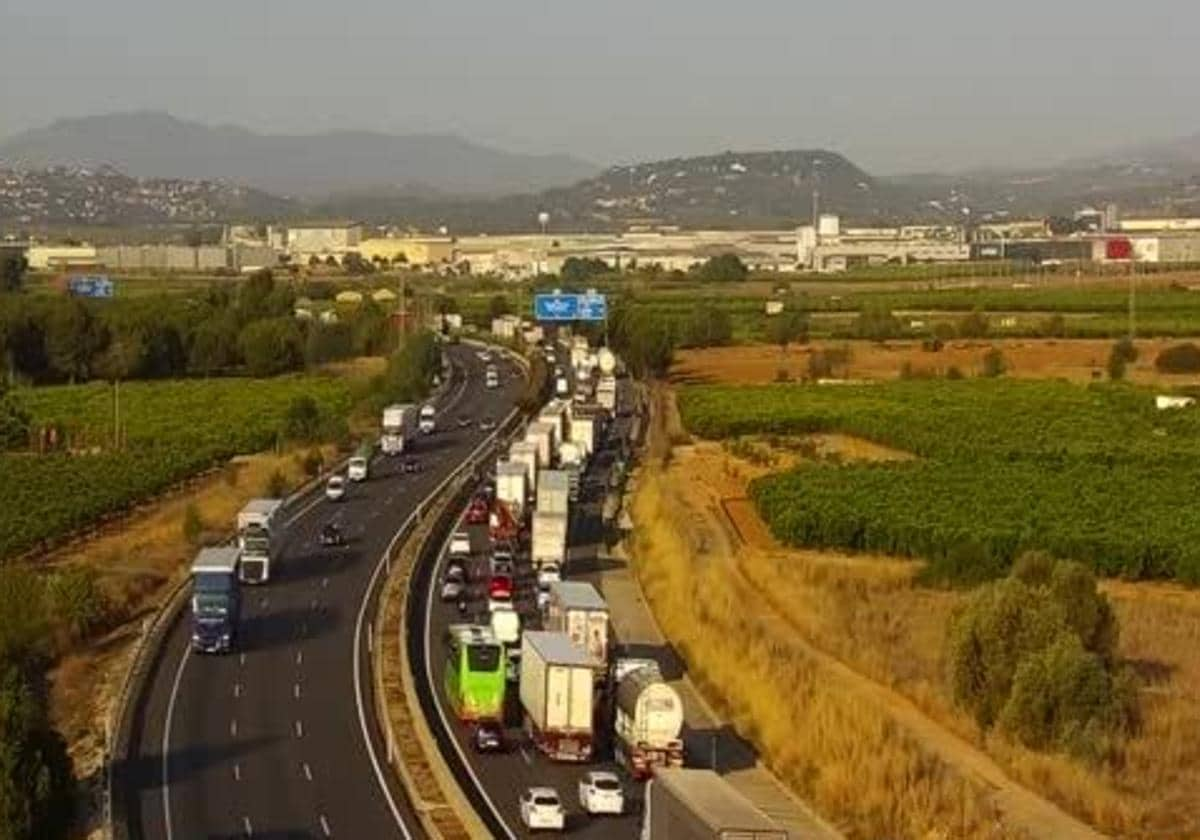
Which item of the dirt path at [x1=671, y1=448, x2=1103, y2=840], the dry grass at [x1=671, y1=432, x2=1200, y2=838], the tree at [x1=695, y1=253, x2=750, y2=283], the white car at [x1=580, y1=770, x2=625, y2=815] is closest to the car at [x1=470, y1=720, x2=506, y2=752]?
the white car at [x1=580, y1=770, x2=625, y2=815]

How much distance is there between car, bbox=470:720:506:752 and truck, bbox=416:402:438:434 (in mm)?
39550

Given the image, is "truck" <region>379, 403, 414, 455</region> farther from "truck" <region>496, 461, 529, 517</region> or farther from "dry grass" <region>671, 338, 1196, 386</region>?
"dry grass" <region>671, 338, 1196, 386</region>

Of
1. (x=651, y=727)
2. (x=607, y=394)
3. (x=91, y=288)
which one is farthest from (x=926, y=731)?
(x=91, y=288)

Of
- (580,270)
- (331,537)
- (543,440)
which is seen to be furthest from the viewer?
(580,270)

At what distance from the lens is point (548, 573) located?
122 ft

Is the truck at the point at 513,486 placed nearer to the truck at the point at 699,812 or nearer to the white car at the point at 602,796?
the white car at the point at 602,796

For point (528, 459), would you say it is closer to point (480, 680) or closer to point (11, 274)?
point (480, 680)

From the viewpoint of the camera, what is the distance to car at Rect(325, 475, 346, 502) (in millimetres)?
48875

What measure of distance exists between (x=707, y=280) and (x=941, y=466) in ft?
320

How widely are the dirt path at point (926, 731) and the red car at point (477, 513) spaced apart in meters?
5.56

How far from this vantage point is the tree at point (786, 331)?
8894cm

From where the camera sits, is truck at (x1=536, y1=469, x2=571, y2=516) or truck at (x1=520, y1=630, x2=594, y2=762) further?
truck at (x1=536, y1=469, x2=571, y2=516)

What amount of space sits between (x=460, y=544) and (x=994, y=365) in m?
40.5

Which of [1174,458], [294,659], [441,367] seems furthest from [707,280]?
[294,659]
